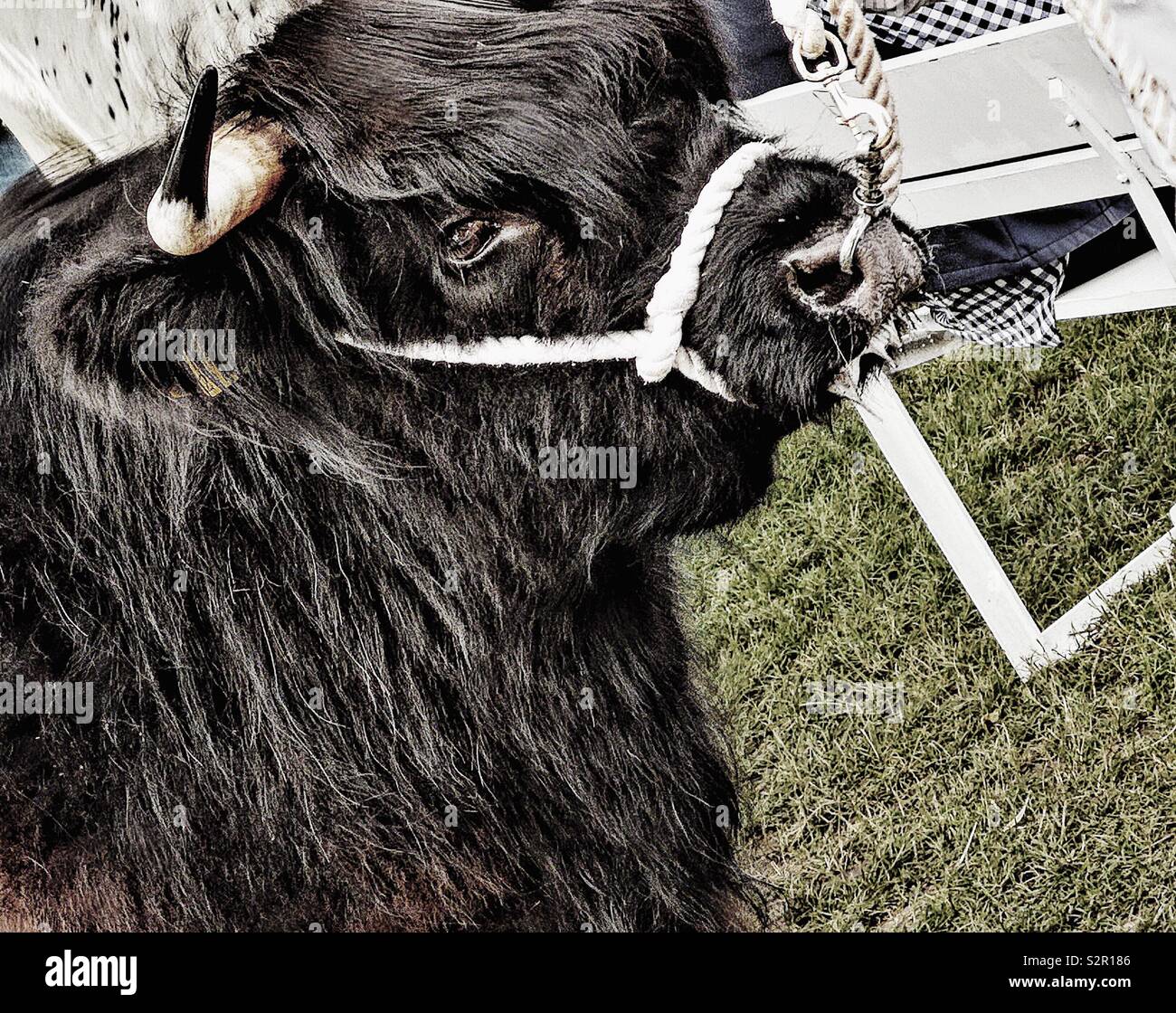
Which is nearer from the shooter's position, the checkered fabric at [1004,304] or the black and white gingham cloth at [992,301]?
the black and white gingham cloth at [992,301]

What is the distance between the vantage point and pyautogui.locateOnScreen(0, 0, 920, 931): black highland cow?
1.91 meters

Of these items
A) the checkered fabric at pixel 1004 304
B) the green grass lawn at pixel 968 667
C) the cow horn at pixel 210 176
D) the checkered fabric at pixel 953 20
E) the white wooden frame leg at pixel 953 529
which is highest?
the cow horn at pixel 210 176

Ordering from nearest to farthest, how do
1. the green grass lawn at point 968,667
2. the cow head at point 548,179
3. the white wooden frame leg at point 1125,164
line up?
the cow head at point 548,179 → the white wooden frame leg at point 1125,164 → the green grass lawn at point 968,667

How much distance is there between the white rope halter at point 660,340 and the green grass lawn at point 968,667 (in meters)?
0.58

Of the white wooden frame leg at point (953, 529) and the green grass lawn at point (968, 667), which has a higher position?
the white wooden frame leg at point (953, 529)

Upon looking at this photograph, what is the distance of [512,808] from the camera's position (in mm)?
2234

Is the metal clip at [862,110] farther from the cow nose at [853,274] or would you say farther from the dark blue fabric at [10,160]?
the dark blue fabric at [10,160]

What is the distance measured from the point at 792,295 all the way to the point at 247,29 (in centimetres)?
105

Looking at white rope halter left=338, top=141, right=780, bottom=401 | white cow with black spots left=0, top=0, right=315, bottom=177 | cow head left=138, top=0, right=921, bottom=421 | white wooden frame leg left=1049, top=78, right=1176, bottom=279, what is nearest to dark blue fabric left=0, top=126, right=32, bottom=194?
white cow with black spots left=0, top=0, right=315, bottom=177

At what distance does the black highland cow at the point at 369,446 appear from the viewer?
6.26 ft

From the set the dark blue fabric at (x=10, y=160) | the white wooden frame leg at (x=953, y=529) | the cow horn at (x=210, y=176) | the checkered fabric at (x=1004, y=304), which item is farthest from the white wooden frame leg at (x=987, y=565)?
the dark blue fabric at (x=10, y=160)

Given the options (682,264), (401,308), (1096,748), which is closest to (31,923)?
(401,308)

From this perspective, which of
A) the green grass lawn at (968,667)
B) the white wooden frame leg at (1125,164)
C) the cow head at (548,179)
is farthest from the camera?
the green grass lawn at (968,667)

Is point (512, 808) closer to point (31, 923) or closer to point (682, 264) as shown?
point (31, 923)
